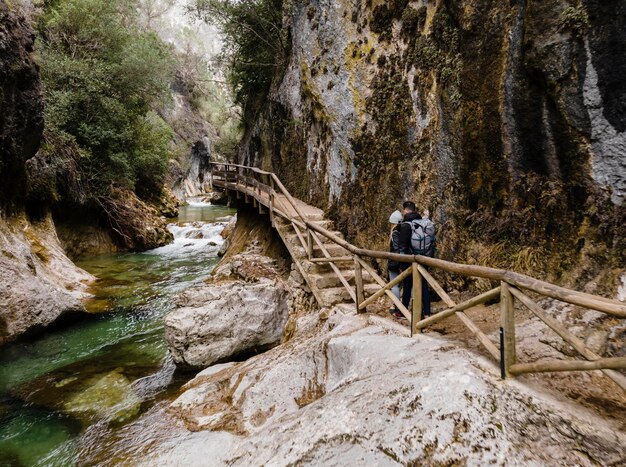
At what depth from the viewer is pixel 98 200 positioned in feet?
55.2

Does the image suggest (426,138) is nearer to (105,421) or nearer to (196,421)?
(196,421)

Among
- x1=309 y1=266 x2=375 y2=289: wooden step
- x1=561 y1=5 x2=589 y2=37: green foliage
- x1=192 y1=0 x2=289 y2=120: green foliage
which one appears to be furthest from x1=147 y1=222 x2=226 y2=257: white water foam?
x1=561 y1=5 x2=589 y2=37: green foliage

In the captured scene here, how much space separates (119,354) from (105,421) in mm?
2667

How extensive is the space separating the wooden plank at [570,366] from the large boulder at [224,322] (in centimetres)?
501

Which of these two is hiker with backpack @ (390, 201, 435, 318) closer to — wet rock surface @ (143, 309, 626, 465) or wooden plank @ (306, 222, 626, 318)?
wooden plank @ (306, 222, 626, 318)

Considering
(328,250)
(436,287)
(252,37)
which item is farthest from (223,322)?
(252,37)

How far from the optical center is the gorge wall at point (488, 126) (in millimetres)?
4457

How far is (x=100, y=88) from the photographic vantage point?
17.4 meters

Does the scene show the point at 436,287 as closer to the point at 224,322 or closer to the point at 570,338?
the point at 570,338

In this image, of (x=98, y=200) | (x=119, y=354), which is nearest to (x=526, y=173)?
(x=119, y=354)

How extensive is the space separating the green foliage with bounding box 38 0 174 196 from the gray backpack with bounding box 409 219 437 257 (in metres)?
16.4

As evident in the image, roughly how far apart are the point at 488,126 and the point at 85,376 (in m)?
8.76

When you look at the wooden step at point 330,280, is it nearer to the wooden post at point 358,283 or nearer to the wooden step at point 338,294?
the wooden step at point 338,294

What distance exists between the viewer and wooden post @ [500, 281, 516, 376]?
2.86 m
